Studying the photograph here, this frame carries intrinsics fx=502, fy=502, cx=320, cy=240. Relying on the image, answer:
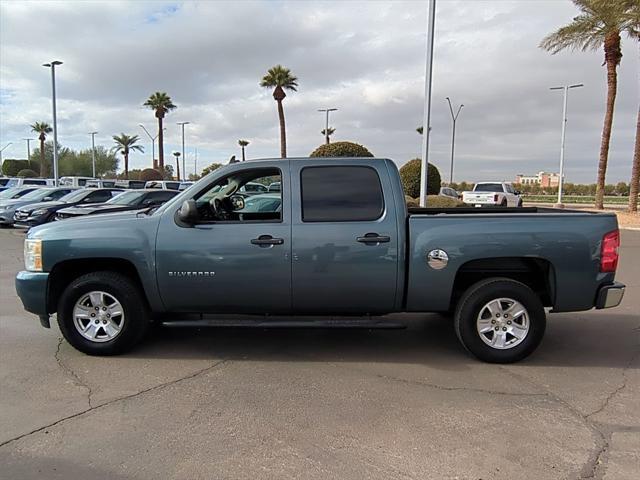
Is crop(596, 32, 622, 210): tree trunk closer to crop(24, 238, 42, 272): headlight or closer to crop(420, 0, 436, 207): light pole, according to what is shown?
crop(420, 0, 436, 207): light pole

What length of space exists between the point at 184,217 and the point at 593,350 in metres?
4.48

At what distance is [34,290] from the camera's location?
191 inches

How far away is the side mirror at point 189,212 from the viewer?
469 centimetres

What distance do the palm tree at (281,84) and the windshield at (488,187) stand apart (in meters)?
18.8

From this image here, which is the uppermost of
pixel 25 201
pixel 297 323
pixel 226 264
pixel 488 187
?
pixel 488 187

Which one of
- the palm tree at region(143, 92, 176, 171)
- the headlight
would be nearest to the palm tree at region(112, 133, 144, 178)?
the palm tree at region(143, 92, 176, 171)

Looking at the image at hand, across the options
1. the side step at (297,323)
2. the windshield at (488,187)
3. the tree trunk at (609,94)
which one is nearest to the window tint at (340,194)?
the side step at (297,323)

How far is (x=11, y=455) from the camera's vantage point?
3.20m

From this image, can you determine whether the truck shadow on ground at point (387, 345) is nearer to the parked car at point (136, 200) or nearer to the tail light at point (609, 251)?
the tail light at point (609, 251)

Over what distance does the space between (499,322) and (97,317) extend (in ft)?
12.9

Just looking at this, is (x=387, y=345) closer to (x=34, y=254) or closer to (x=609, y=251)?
(x=609, y=251)

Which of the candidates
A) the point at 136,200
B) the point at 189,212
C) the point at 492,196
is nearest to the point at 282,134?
the point at 492,196

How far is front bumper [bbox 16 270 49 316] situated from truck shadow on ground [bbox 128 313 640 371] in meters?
1.03

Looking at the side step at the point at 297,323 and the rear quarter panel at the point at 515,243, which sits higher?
the rear quarter panel at the point at 515,243
